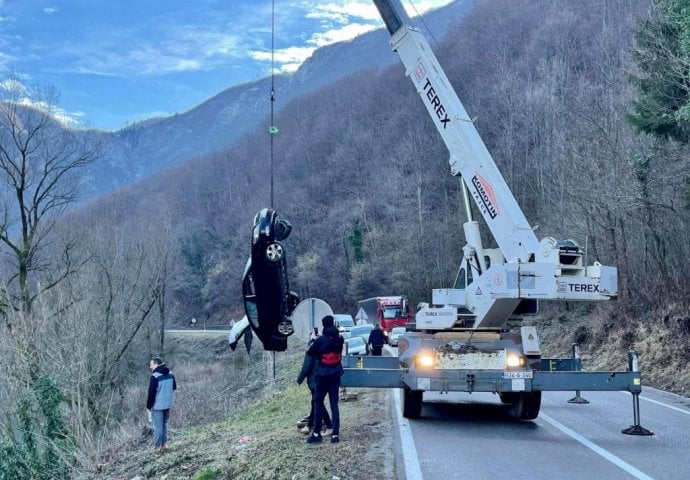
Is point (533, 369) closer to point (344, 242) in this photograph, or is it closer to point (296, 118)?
point (344, 242)

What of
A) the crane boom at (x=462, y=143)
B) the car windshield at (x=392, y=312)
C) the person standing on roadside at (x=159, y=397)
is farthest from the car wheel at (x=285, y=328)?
the car windshield at (x=392, y=312)

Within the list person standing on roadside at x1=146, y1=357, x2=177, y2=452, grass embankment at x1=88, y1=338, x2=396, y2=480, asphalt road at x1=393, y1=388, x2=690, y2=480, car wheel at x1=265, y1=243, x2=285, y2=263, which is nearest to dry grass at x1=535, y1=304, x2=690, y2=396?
asphalt road at x1=393, y1=388, x2=690, y2=480

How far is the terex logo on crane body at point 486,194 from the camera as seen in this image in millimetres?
11727

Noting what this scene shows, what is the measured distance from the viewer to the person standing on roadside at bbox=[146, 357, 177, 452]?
12.4 metres

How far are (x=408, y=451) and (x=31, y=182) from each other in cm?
2286

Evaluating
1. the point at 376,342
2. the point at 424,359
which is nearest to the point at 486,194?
the point at 424,359

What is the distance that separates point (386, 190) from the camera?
8012cm

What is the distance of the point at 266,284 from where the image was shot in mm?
6965

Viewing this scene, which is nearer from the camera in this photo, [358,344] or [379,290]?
[358,344]

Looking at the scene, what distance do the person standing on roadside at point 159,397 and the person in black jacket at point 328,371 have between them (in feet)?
13.3

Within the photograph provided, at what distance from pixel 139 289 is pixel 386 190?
4554 cm

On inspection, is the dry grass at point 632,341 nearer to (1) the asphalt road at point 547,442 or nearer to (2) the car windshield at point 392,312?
(1) the asphalt road at point 547,442

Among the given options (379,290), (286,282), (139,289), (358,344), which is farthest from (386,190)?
(286,282)

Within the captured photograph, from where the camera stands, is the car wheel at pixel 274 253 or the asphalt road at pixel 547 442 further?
the asphalt road at pixel 547 442
